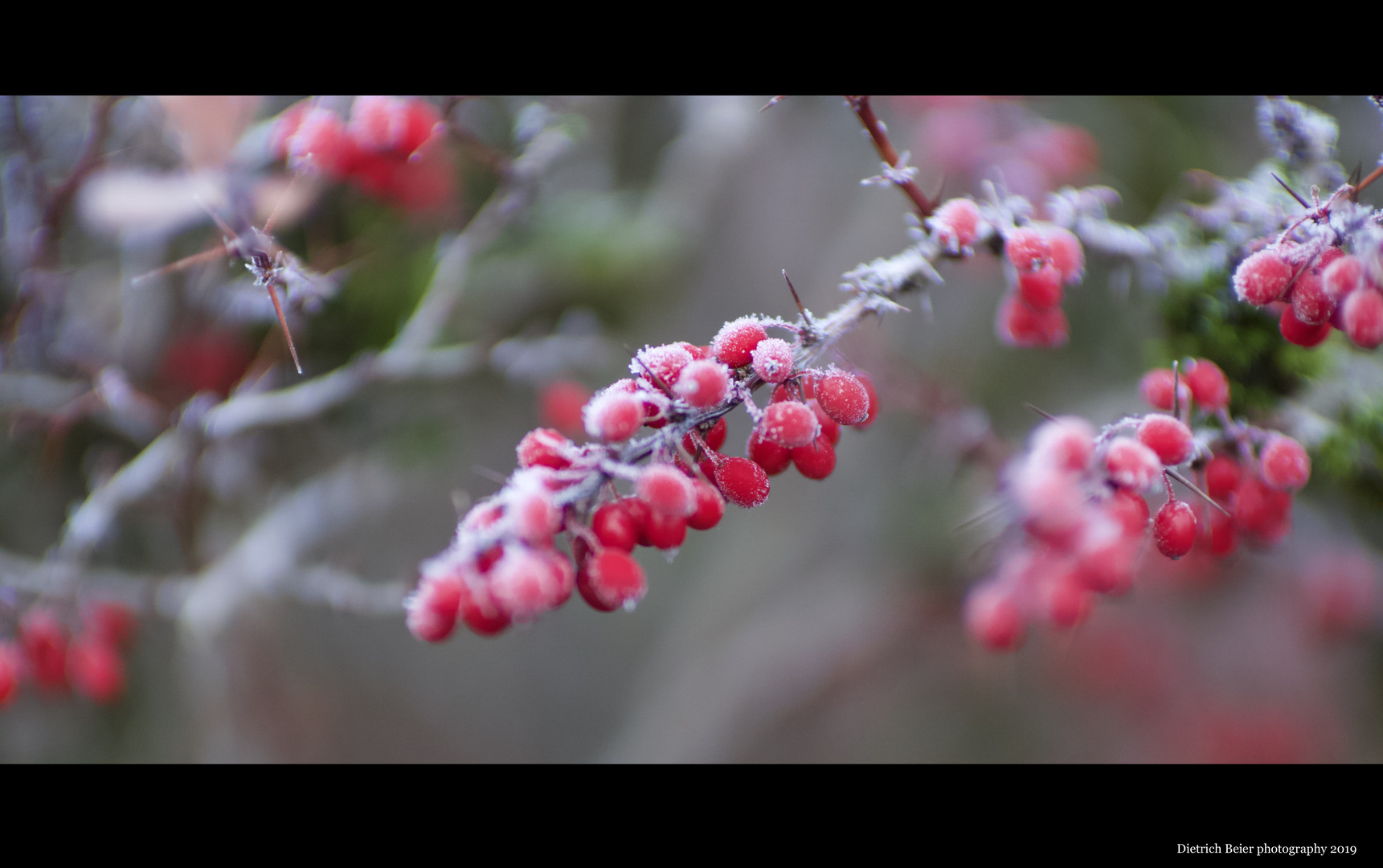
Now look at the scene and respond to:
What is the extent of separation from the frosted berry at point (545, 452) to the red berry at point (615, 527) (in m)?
0.05

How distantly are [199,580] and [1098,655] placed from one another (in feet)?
7.67

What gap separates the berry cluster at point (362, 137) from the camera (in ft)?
3.25

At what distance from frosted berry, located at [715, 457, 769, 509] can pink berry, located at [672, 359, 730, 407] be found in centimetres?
6

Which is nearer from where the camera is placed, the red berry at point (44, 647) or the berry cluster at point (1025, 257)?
the berry cluster at point (1025, 257)

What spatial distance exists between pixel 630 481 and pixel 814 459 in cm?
16

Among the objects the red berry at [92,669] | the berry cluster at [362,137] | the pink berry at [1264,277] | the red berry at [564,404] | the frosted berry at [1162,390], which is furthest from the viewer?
the red berry at [564,404]

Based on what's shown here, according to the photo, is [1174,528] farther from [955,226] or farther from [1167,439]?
[955,226]

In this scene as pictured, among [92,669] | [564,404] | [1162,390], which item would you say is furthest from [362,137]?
[1162,390]

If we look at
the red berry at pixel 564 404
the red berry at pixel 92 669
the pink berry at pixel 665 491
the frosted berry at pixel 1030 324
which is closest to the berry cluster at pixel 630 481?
the pink berry at pixel 665 491

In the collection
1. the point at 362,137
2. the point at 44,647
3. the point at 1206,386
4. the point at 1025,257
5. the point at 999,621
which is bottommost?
the point at 999,621

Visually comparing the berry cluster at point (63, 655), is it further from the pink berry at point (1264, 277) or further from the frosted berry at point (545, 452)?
the pink berry at point (1264, 277)

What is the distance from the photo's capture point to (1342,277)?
1.84 ft

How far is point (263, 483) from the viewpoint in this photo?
4.93 feet
